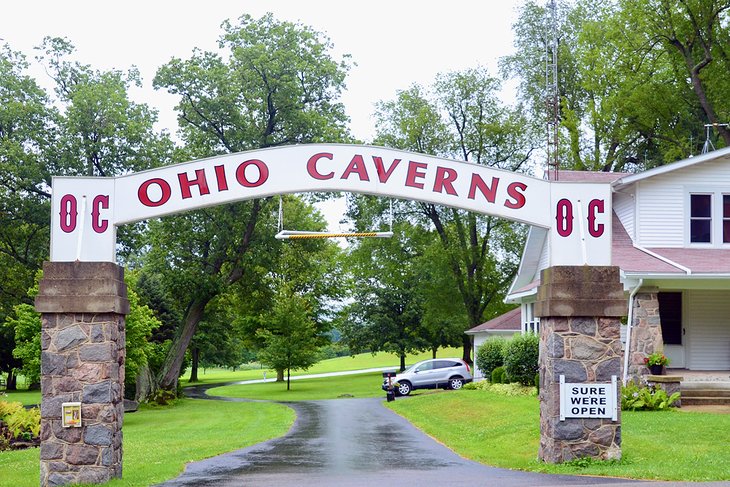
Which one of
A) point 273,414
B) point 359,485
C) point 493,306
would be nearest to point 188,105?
point 273,414

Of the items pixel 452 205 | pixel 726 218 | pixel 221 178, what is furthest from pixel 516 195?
pixel 726 218

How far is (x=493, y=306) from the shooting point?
5053cm

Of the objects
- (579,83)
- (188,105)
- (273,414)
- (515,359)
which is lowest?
(273,414)

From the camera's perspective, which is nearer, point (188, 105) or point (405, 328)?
point (188, 105)

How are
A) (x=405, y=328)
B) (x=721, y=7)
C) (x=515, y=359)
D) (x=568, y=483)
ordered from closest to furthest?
1. (x=568, y=483)
2. (x=515, y=359)
3. (x=721, y=7)
4. (x=405, y=328)

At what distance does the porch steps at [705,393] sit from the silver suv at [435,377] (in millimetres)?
16647

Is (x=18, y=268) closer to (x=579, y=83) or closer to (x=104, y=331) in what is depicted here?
(x=579, y=83)

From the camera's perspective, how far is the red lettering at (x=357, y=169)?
45.2ft

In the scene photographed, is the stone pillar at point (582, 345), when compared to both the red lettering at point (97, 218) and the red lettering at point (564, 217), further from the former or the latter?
the red lettering at point (97, 218)

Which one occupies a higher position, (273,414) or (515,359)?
(515,359)

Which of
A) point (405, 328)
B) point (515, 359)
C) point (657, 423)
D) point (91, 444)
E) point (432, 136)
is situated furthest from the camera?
point (405, 328)

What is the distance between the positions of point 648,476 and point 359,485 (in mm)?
3887

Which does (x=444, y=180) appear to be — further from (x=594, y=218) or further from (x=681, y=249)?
(x=681, y=249)

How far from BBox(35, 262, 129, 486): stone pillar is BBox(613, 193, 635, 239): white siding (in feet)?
55.3
